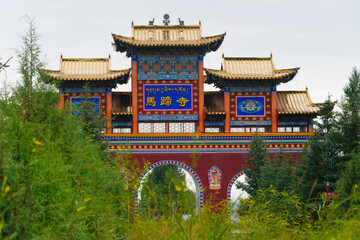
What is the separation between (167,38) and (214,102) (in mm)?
3406

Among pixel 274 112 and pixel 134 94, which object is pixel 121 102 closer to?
pixel 134 94

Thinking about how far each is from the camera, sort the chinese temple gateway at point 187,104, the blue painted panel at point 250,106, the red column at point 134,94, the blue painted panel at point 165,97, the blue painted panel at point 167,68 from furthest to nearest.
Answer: the blue painted panel at point 250,106
the blue painted panel at point 167,68
the blue painted panel at point 165,97
the red column at point 134,94
the chinese temple gateway at point 187,104

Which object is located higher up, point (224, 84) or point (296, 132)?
point (224, 84)

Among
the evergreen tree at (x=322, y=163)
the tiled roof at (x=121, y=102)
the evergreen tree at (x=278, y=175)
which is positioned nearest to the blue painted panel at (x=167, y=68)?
the tiled roof at (x=121, y=102)

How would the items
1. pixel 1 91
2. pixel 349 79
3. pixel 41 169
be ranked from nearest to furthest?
pixel 41 169, pixel 1 91, pixel 349 79

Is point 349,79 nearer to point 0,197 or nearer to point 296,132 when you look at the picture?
point 296,132

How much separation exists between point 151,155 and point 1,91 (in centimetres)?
1272

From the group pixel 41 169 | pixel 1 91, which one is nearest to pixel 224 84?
pixel 1 91

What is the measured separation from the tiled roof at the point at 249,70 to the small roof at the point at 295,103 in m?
0.99

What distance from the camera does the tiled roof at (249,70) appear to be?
2125 cm

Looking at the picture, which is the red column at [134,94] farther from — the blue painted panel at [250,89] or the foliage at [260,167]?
the foliage at [260,167]

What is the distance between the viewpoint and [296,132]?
2112cm

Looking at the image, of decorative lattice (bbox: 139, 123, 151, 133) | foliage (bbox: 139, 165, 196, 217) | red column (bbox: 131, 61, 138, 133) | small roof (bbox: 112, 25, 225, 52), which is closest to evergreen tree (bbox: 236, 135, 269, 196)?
decorative lattice (bbox: 139, 123, 151, 133)

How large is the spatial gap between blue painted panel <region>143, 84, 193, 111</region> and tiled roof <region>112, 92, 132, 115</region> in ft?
3.24
